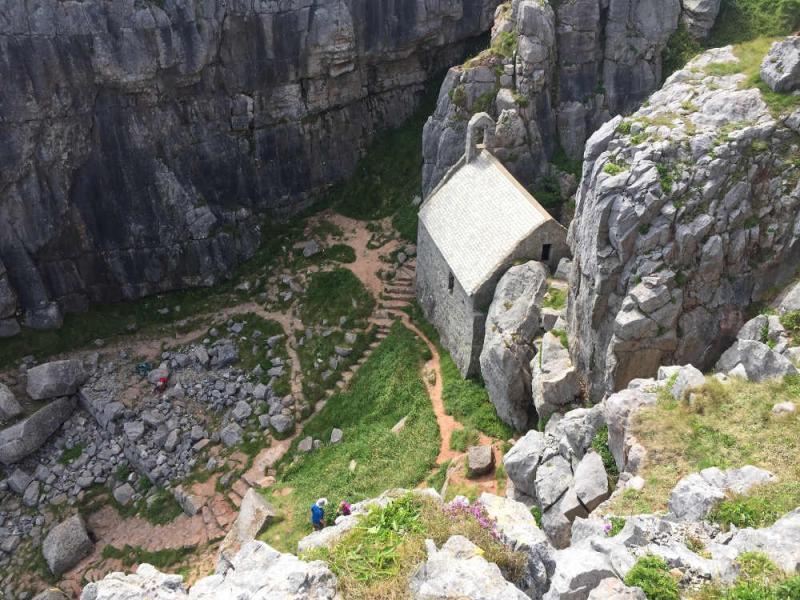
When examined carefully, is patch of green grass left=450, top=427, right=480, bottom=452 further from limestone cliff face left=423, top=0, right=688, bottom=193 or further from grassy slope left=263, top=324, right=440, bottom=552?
limestone cliff face left=423, top=0, right=688, bottom=193

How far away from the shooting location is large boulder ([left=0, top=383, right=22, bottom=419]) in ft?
121

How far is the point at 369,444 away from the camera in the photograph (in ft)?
103

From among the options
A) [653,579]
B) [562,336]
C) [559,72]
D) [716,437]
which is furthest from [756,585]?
[559,72]

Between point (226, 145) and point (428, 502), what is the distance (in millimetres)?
36471

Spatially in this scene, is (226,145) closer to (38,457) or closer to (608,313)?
(38,457)

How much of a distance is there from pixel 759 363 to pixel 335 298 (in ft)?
91.5

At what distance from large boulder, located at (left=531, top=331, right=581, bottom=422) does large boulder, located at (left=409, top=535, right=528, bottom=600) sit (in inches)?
521

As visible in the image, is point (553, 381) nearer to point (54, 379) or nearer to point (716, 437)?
point (716, 437)

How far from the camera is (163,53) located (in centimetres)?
3972

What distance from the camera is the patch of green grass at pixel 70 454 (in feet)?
117

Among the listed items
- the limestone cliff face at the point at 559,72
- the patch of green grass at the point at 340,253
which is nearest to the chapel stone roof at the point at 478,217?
the limestone cliff face at the point at 559,72

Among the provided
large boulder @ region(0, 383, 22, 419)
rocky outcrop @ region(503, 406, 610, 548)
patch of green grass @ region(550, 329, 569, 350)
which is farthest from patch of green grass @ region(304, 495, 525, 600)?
large boulder @ region(0, 383, 22, 419)

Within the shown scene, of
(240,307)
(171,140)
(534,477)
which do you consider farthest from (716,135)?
(171,140)

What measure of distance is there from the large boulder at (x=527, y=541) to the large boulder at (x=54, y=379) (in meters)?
31.7
